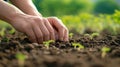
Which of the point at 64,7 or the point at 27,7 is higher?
the point at 64,7

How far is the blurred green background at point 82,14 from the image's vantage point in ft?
20.9

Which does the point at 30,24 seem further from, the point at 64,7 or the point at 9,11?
the point at 64,7

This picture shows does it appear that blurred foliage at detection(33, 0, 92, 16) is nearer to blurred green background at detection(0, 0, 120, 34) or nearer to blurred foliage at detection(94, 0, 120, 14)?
blurred green background at detection(0, 0, 120, 34)

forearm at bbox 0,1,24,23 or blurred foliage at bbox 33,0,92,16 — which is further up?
blurred foliage at bbox 33,0,92,16

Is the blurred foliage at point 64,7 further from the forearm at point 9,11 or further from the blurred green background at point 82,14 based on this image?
the forearm at point 9,11

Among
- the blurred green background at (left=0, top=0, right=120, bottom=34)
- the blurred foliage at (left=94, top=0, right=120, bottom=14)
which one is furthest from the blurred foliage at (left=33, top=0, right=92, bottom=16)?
the blurred foliage at (left=94, top=0, right=120, bottom=14)

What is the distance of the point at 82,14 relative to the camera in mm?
7363

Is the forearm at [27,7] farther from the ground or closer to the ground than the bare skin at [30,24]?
farther from the ground

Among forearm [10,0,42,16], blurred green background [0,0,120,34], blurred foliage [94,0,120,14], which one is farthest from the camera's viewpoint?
blurred foliage [94,0,120,14]

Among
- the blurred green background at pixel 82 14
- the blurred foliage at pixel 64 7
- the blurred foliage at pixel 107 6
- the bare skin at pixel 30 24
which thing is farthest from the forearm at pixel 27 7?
the blurred foliage at pixel 107 6

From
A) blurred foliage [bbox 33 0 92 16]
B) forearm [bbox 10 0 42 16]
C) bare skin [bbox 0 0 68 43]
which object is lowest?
bare skin [bbox 0 0 68 43]

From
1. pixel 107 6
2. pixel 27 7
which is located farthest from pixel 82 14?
pixel 107 6

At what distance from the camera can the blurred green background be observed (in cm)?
638

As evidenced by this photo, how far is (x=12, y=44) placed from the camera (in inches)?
111
